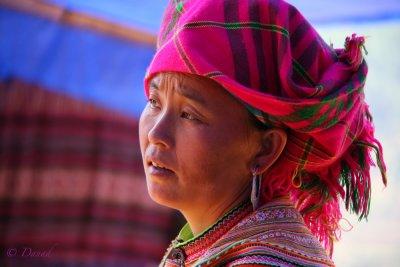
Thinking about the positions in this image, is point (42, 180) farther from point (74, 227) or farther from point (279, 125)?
point (279, 125)

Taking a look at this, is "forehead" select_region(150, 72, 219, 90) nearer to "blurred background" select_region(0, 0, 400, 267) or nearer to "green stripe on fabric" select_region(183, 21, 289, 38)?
"green stripe on fabric" select_region(183, 21, 289, 38)

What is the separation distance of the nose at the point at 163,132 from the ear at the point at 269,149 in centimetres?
27

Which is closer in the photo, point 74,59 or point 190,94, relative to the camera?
point 190,94

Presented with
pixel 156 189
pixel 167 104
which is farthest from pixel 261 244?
pixel 167 104

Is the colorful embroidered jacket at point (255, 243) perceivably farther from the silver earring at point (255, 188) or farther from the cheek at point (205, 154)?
the cheek at point (205, 154)

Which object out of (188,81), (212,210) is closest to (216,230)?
(212,210)

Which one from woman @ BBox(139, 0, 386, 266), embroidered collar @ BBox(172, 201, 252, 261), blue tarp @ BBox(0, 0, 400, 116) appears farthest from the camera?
blue tarp @ BBox(0, 0, 400, 116)

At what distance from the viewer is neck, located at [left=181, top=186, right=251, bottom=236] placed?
2.03m

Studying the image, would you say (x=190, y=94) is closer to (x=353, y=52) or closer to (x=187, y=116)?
(x=187, y=116)

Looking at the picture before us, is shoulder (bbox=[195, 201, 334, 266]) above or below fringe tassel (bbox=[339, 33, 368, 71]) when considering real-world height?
below

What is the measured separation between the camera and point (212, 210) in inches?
80.4

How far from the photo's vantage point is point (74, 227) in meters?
4.78

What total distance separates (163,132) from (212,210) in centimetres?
28

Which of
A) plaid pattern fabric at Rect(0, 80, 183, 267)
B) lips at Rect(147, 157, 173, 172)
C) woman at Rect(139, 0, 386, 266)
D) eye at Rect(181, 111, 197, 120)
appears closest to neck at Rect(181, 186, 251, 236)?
woman at Rect(139, 0, 386, 266)
